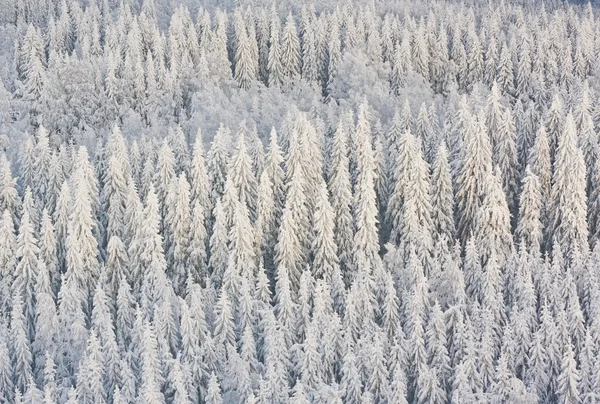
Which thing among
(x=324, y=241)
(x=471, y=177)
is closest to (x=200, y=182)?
(x=324, y=241)

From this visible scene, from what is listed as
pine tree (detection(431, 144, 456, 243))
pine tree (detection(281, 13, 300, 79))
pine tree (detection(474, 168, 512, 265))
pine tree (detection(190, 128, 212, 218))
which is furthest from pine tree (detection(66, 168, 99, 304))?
pine tree (detection(281, 13, 300, 79))

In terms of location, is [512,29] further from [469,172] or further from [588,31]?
[469,172]

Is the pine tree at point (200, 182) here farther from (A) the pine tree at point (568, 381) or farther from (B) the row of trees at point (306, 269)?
(A) the pine tree at point (568, 381)

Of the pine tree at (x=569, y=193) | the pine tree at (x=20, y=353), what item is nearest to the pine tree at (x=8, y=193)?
the pine tree at (x=20, y=353)

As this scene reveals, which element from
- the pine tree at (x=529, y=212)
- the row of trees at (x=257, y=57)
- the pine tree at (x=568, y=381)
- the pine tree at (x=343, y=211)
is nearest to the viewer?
the pine tree at (x=568, y=381)

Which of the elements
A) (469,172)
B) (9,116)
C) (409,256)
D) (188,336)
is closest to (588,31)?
(469,172)

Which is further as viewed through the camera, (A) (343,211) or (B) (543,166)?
(B) (543,166)

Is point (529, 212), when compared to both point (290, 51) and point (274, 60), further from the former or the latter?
point (290, 51)

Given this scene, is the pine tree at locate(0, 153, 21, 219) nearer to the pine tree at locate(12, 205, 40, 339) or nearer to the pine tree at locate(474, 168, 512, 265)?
the pine tree at locate(12, 205, 40, 339)
